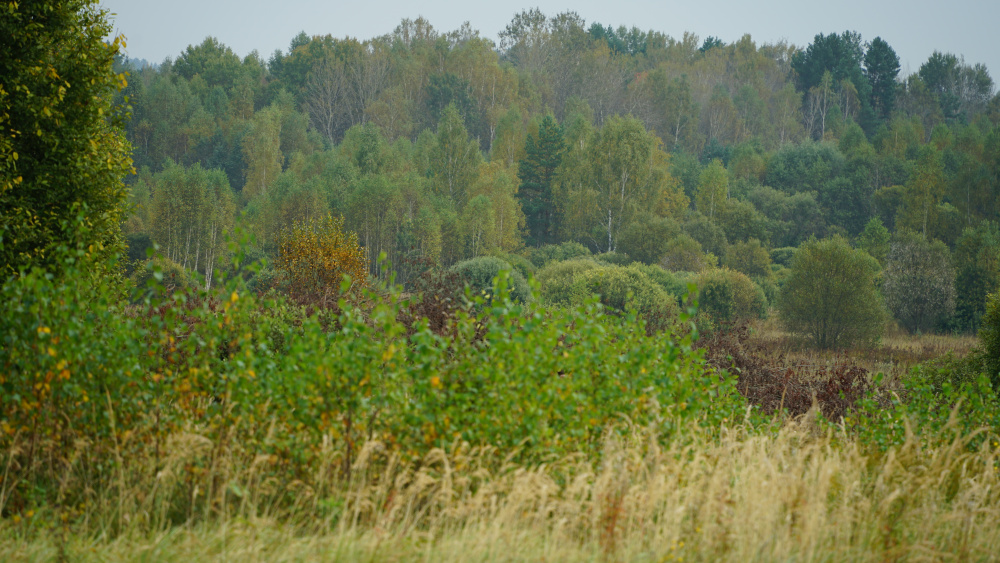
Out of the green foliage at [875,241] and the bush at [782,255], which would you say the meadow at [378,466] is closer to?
the green foliage at [875,241]

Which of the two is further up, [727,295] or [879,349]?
[727,295]

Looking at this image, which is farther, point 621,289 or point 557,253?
point 557,253

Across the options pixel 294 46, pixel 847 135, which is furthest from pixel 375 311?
pixel 294 46

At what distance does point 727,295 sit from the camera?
26.7 metres

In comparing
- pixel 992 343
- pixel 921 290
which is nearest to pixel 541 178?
pixel 921 290

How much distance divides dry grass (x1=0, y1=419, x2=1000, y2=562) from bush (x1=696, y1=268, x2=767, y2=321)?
21.4 m

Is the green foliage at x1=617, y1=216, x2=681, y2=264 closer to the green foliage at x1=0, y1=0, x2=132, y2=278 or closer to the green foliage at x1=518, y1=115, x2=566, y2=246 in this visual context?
the green foliage at x1=518, y1=115, x2=566, y2=246

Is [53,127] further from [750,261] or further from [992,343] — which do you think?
[750,261]

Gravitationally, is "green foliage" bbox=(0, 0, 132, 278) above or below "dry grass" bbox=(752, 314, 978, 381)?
above

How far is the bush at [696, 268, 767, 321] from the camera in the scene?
26438mm

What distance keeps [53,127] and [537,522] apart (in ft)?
21.4

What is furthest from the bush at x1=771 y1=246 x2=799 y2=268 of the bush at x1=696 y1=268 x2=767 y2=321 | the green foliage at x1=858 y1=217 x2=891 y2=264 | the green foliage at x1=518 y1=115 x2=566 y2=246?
the bush at x1=696 y1=268 x2=767 y2=321

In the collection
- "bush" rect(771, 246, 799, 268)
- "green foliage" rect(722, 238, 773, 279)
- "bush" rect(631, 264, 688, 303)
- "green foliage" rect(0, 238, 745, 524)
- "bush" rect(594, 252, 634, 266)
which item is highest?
"bush" rect(771, 246, 799, 268)

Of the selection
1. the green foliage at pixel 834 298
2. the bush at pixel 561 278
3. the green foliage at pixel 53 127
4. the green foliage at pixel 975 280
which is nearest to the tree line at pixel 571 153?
the green foliage at pixel 975 280
